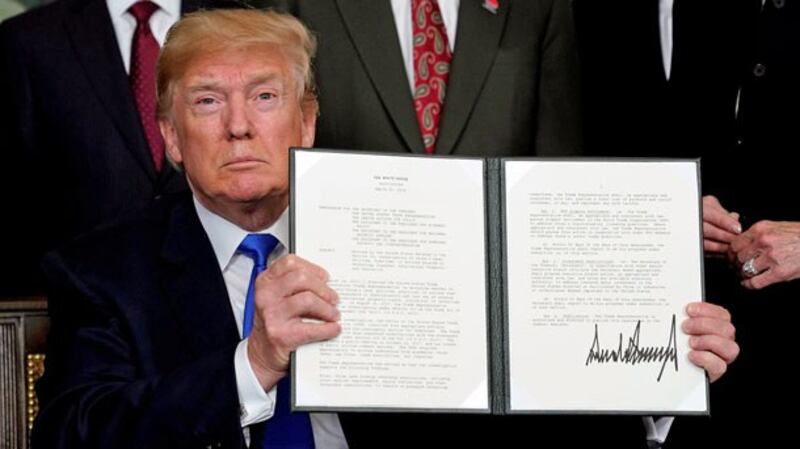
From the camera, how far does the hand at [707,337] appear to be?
2494 millimetres

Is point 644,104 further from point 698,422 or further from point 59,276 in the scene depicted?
point 59,276

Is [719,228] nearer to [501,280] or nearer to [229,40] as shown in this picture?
[501,280]

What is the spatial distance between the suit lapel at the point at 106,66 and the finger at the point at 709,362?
54.6 inches

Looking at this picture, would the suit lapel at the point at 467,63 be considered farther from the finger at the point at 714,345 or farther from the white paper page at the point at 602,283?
the finger at the point at 714,345

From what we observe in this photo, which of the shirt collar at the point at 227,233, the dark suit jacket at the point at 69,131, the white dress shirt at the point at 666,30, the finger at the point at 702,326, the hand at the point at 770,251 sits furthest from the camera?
the white dress shirt at the point at 666,30

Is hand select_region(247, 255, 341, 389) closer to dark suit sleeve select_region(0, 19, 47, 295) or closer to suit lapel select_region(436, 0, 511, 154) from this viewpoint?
suit lapel select_region(436, 0, 511, 154)

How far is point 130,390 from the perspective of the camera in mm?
2584

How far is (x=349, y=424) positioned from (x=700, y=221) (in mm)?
752

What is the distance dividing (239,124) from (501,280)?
56 centimetres

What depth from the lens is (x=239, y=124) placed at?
2.67 m

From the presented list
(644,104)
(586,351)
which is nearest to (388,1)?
Result: (644,104)

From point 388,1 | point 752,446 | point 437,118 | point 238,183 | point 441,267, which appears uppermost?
point 388,1

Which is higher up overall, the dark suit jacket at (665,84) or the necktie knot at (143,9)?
the necktie knot at (143,9)
